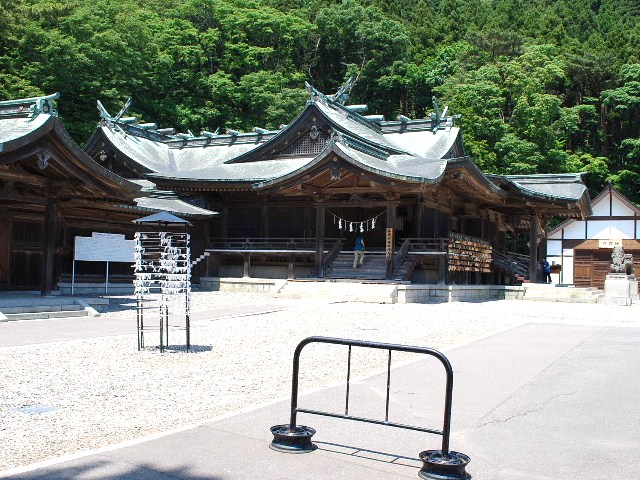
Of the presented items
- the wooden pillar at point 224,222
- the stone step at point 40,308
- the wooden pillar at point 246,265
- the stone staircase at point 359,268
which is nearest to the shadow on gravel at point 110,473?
the stone step at point 40,308

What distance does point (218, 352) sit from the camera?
10758 mm

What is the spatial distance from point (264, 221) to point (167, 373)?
19728mm

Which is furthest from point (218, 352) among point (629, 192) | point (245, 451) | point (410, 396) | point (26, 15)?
point (629, 192)

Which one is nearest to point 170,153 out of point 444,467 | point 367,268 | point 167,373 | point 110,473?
point 367,268

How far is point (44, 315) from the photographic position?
15.1m

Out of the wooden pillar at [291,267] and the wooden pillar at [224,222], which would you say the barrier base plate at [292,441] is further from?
the wooden pillar at [224,222]

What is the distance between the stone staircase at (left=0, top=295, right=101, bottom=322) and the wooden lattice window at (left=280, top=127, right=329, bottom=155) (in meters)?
14.9

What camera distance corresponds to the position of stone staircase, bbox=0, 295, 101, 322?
47.9 ft

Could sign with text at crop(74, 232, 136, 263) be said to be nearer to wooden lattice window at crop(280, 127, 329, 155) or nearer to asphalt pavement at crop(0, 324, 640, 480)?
wooden lattice window at crop(280, 127, 329, 155)

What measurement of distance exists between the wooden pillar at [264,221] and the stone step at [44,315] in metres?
12.8

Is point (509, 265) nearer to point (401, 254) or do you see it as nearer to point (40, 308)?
point (401, 254)

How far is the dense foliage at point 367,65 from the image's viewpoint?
132 feet

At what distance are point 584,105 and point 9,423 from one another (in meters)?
50.6

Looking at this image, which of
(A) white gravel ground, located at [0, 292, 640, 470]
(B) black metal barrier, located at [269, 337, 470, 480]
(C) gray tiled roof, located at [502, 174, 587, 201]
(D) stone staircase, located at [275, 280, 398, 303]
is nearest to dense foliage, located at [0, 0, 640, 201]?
(C) gray tiled roof, located at [502, 174, 587, 201]
